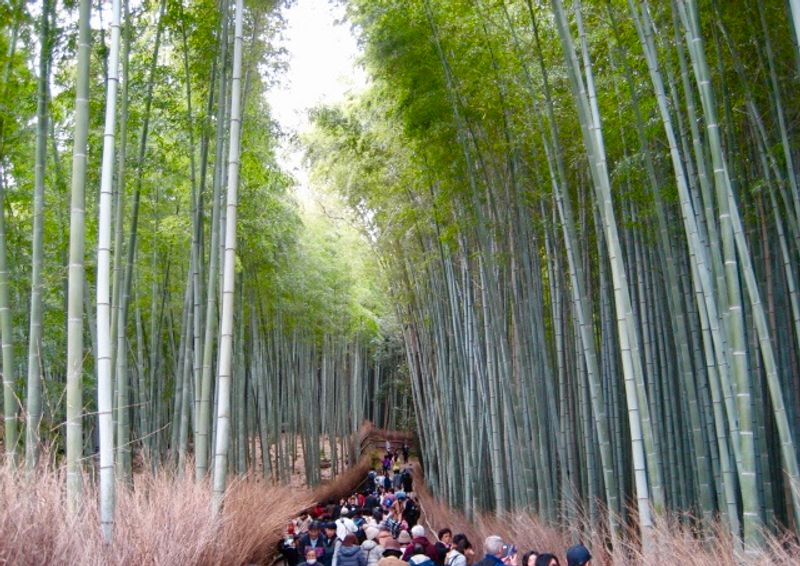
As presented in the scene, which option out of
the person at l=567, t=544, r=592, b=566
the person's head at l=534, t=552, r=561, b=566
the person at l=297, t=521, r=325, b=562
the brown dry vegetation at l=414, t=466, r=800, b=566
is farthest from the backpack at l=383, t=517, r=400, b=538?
the person at l=567, t=544, r=592, b=566

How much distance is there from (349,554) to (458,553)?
727mm

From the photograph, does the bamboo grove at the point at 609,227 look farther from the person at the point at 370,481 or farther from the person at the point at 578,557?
the person at the point at 370,481

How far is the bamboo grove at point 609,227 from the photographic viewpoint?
421cm

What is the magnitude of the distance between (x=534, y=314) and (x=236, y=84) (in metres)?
3.48

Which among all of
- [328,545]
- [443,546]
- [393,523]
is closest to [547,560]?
[443,546]

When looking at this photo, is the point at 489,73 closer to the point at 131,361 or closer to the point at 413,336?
the point at 413,336

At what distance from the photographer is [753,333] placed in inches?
209

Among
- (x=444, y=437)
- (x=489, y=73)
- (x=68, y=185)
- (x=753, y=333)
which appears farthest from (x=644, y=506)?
(x=444, y=437)

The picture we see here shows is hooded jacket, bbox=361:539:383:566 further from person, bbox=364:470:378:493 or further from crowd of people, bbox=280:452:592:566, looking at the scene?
person, bbox=364:470:378:493

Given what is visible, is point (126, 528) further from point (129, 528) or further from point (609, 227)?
point (609, 227)

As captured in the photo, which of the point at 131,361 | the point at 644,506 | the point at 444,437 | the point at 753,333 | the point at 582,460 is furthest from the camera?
the point at 131,361

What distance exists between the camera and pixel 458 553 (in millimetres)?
4410

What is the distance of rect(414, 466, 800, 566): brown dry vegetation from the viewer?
10.5 feet

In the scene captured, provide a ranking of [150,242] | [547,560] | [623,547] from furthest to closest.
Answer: [150,242], [623,547], [547,560]
